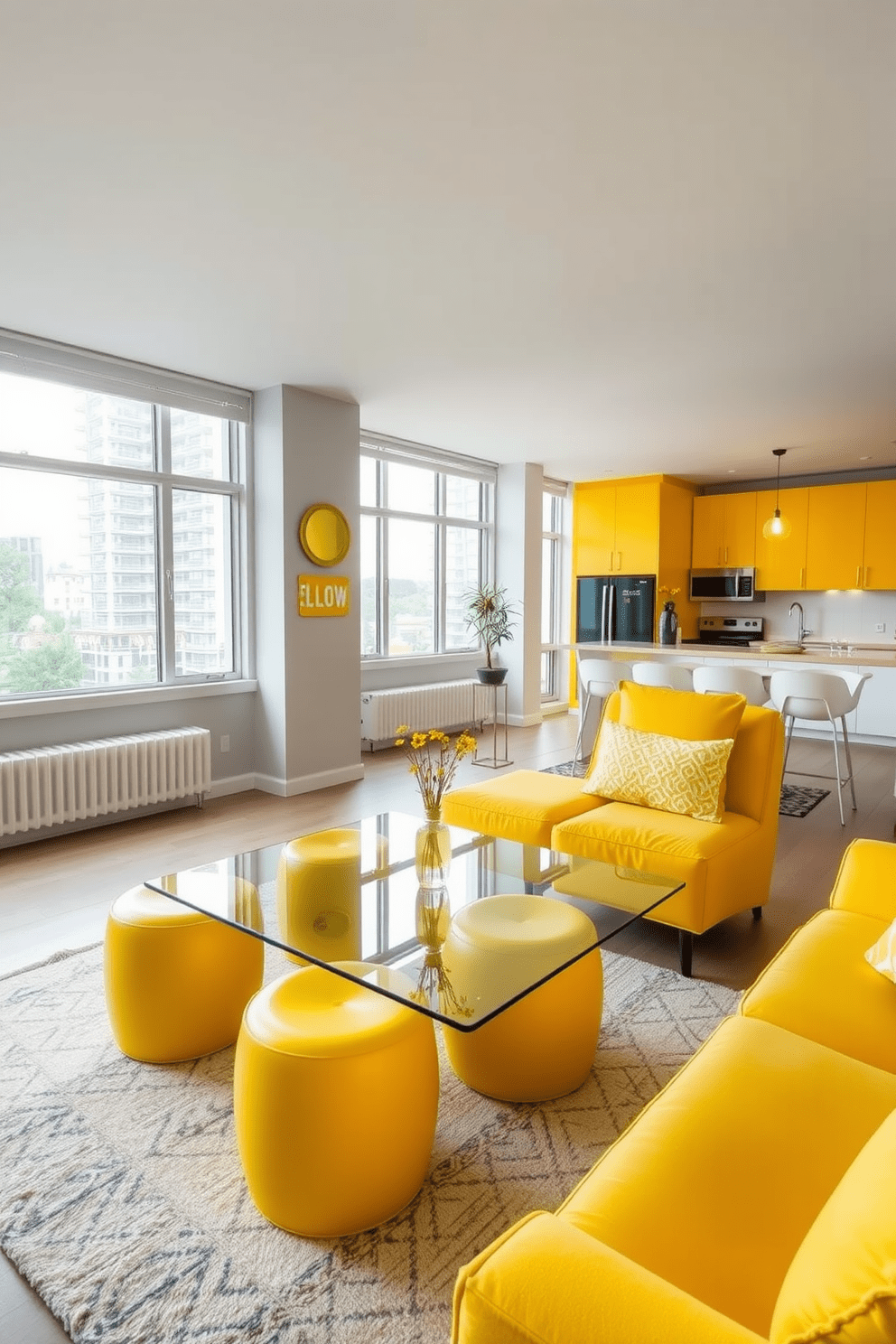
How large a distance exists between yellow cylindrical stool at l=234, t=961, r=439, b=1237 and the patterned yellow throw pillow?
173 centimetres

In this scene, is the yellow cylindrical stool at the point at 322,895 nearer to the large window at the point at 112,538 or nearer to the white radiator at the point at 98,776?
the white radiator at the point at 98,776

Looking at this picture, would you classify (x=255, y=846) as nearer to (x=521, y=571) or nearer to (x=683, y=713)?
(x=683, y=713)

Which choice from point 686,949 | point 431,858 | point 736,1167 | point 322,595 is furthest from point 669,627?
point 736,1167

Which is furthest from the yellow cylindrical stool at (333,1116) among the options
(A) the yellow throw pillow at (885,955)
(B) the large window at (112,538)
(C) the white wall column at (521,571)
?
(C) the white wall column at (521,571)

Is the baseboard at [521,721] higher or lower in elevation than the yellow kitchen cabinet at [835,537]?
lower

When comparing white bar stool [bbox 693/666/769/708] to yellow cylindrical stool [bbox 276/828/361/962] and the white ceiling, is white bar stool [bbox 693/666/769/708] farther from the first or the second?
yellow cylindrical stool [bbox 276/828/361/962]

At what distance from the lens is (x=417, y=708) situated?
24.1ft

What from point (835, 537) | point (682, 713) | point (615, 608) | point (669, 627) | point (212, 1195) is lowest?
point (212, 1195)

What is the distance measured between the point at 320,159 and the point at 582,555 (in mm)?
6847

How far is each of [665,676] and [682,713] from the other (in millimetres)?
2561

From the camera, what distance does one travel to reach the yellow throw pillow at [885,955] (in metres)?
1.81

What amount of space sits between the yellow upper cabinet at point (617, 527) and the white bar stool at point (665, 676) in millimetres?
2858

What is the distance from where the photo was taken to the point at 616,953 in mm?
3148

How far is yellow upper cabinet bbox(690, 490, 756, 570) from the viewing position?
880 cm
